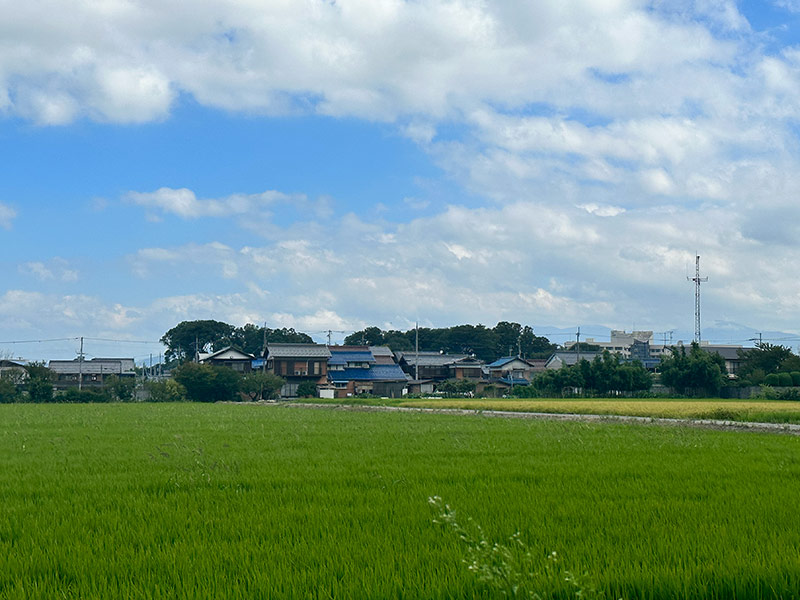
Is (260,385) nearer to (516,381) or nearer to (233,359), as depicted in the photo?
(233,359)

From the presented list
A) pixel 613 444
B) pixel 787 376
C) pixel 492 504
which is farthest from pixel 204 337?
pixel 492 504

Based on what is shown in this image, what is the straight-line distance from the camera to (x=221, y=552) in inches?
234

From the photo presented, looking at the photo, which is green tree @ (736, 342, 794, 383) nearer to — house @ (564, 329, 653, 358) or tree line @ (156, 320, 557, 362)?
tree line @ (156, 320, 557, 362)

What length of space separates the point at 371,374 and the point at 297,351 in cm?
969

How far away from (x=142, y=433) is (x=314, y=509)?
13907 mm

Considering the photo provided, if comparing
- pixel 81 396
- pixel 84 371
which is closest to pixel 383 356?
pixel 84 371

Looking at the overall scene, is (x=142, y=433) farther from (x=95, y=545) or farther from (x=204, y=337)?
(x=204, y=337)

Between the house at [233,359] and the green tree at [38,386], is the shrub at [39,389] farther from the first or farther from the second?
the house at [233,359]

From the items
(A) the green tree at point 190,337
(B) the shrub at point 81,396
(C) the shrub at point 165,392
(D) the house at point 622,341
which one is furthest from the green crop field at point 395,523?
(D) the house at point 622,341

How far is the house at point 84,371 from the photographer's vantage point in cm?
8277

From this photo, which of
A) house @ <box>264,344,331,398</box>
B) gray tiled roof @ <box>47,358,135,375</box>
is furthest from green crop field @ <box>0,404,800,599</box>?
gray tiled roof @ <box>47,358,135,375</box>

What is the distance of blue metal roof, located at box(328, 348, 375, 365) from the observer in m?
88.6

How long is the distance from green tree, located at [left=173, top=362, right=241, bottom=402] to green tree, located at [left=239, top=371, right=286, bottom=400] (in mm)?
1098

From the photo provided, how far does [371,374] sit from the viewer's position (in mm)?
88312
